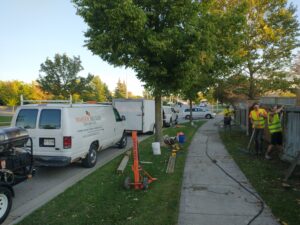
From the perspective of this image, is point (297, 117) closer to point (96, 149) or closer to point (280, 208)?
point (280, 208)

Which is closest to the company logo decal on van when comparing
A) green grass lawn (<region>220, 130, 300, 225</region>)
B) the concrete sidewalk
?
the concrete sidewalk

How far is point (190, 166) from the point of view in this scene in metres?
9.03

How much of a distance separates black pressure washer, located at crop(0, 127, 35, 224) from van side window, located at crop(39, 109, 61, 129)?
1575mm

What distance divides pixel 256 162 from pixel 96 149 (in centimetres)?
530

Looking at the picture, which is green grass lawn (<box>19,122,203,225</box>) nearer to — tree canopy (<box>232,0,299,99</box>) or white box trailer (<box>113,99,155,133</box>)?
white box trailer (<box>113,99,155,133</box>)

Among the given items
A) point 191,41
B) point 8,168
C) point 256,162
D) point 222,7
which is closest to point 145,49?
point 191,41

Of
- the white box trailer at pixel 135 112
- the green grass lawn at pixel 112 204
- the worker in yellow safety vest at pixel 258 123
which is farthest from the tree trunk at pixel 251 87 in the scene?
the green grass lawn at pixel 112 204

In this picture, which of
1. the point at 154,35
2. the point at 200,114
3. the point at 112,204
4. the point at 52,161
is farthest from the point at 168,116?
the point at 112,204

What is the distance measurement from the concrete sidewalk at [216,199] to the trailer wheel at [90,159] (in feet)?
9.98

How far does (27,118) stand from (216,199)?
5.70 metres

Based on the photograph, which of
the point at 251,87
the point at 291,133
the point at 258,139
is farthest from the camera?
the point at 251,87

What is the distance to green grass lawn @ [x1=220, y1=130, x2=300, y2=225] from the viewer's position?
523 centimetres

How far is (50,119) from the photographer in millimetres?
8156

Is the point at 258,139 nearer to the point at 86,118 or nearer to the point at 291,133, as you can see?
the point at 291,133
